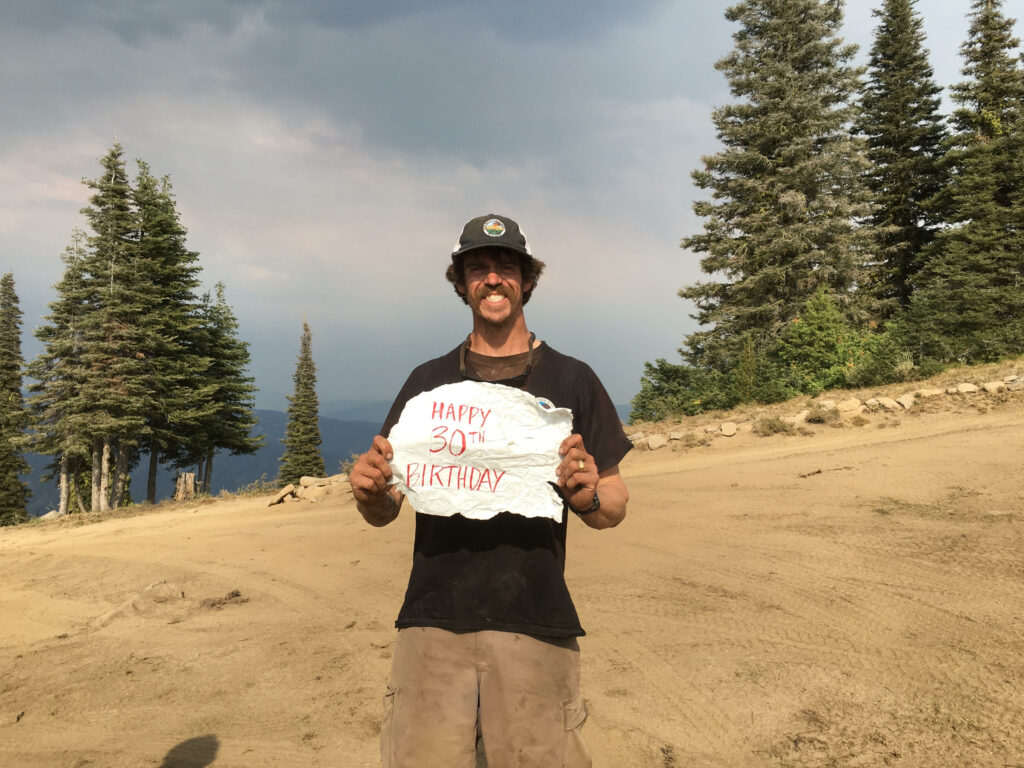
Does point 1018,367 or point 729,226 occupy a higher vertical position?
point 729,226

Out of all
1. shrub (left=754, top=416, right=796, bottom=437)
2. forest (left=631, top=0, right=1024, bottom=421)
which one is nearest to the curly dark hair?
shrub (left=754, top=416, right=796, bottom=437)

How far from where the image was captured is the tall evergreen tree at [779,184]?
19984 millimetres

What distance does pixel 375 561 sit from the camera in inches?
299

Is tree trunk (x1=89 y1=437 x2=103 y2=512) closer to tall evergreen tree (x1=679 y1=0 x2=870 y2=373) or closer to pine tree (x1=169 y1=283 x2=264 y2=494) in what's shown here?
pine tree (x1=169 y1=283 x2=264 y2=494)

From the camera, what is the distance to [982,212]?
924 inches

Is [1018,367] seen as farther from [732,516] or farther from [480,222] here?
[480,222]

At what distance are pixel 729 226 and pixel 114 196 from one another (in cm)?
2535

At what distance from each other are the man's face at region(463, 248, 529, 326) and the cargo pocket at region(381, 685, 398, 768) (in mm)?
1432

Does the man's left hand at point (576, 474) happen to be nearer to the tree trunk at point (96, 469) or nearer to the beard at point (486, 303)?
the beard at point (486, 303)

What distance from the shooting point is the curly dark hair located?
2342mm

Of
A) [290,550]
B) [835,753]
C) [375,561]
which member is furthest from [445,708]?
[290,550]

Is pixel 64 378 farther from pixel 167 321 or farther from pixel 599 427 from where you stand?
pixel 599 427

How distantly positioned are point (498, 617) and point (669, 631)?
350 cm

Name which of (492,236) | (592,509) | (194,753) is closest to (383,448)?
(592,509)
